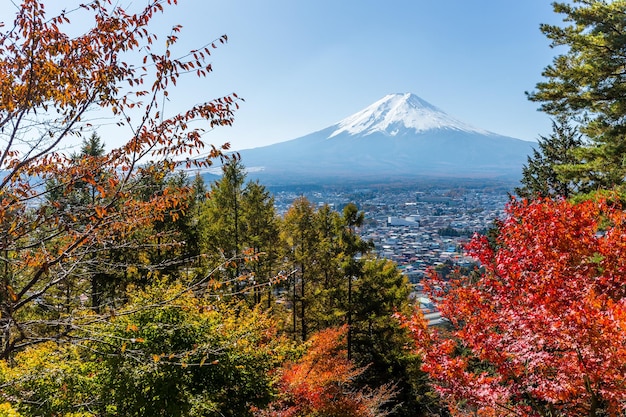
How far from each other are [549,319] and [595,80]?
8475mm

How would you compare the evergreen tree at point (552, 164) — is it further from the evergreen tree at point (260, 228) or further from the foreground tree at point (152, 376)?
the foreground tree at point (152, 376)

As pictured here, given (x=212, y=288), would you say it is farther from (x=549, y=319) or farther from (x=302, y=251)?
(x=302, y=251)

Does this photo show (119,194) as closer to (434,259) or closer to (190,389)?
(190,389)

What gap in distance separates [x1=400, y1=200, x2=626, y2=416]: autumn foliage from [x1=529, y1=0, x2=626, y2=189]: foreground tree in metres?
3.48

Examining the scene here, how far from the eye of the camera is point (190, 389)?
694 cm

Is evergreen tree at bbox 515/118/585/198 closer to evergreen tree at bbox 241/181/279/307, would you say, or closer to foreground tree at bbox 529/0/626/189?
foreground tree at bbox 529/0/626/189

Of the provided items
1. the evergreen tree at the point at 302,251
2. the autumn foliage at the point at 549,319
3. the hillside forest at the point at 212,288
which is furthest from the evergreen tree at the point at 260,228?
the autumn foliage at the point at 549,319

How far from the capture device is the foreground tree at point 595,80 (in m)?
10.0

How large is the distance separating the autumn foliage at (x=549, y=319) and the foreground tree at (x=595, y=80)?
3.48 metres

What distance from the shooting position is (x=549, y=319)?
6012 mm

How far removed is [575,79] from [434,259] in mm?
48349

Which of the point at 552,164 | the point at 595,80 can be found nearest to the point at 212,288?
the point at 595,80

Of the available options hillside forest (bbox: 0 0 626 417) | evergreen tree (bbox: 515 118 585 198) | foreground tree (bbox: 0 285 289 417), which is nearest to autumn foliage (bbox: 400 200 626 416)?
hillside forest (bbox: 0 0 626 417)

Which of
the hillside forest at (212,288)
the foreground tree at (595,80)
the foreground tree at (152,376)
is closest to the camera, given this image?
the hillside forest at (212,288)
